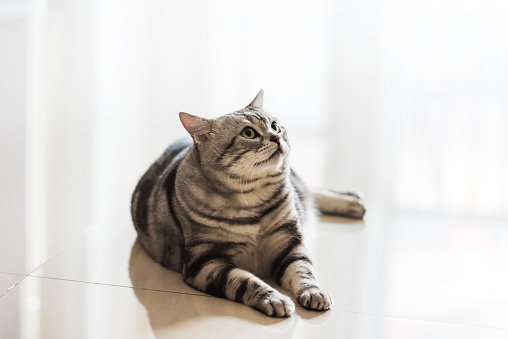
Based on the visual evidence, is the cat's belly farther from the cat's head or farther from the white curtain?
the white curtain

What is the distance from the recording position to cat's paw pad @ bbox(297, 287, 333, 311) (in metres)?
2.14

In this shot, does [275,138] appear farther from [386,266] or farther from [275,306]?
[386,266]

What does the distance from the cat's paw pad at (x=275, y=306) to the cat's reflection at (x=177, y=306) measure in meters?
0.02

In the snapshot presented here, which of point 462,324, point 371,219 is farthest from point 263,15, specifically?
point 462,324

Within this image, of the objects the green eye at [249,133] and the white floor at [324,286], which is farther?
the green eye at [249,133]

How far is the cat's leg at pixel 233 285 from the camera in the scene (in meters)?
2.10

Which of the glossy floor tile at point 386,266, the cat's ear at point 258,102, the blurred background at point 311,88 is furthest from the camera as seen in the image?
the blurred background at point 311,88

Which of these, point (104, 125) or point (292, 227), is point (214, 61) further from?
point (292, 227)

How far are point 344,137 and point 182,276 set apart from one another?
79.6 inches

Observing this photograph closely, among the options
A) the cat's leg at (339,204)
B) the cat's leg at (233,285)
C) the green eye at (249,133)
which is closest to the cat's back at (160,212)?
the cat's leg at (233,285)

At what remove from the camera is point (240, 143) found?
2.22m

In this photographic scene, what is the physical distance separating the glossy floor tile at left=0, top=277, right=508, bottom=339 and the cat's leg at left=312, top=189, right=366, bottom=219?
3.10 feet

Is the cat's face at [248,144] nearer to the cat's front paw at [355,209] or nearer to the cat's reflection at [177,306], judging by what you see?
the cat's reflection at [177,306]

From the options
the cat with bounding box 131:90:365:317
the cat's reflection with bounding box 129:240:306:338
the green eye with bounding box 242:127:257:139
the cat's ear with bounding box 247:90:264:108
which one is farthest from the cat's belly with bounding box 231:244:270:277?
the cat's ear with bounding box 247:90:264:108
